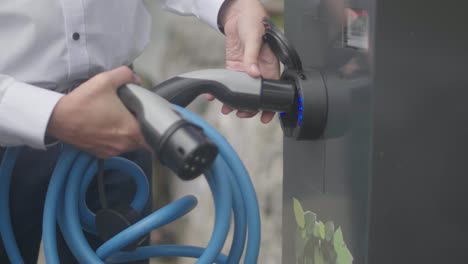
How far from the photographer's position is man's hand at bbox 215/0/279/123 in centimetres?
125

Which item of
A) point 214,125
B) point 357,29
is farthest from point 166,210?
point 214,125

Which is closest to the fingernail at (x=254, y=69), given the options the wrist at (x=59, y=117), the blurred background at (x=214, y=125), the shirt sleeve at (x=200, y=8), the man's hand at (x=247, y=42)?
the man's hand at (x=247, y=42)

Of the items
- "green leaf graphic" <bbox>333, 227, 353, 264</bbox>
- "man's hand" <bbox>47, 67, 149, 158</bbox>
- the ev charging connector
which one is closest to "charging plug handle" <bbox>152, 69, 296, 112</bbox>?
the ev charging connector

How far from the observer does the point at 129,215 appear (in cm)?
117

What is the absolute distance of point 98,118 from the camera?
1022mm

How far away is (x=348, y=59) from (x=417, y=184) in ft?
0.74

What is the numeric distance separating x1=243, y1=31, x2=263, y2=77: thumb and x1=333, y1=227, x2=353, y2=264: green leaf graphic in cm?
31

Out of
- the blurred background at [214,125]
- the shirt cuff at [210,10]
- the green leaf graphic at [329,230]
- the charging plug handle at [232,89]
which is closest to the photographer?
the charging plug handle at [232,89]

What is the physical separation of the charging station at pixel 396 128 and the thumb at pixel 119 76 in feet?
1.10

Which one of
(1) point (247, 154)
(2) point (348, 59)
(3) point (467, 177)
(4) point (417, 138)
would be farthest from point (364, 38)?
(1) point (247, 154)

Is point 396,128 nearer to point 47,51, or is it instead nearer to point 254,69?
point 254,69

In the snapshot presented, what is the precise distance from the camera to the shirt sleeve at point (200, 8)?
1393 millimetres

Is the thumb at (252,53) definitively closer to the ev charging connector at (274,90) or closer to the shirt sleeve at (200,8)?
the ev charging connector at (274,90)

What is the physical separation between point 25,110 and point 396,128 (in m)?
0.55
